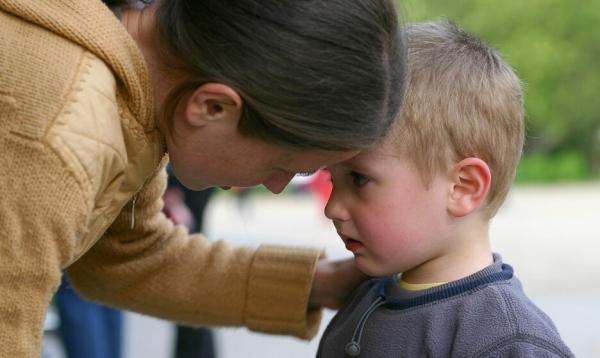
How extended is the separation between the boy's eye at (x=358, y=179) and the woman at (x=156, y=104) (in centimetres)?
13

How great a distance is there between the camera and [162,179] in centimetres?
215

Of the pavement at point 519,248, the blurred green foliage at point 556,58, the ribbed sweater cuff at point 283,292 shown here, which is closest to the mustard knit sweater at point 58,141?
the ribbed sweater cuff at point 283,292

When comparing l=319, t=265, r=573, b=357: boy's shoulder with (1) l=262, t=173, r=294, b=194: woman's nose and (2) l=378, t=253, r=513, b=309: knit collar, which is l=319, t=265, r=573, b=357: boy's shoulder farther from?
(1) l=262, t=173, r=294, b=194: woman's nose

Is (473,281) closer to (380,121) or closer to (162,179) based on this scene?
(380,121)

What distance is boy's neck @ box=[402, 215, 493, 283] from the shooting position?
187 cm

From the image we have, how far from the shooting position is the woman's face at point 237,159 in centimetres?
170

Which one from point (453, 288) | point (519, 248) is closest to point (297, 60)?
point (453, 288)

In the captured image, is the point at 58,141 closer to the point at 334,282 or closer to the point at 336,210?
the point at 336,210

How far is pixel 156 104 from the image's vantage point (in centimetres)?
172

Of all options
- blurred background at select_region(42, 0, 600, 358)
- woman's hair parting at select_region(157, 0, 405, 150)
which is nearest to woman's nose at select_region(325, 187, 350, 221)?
woman's hair parting at select_region(157, 0, 405, 150)

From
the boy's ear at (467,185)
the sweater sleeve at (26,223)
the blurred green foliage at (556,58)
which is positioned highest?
the boy's ear at (467,185)

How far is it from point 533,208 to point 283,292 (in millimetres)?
12116

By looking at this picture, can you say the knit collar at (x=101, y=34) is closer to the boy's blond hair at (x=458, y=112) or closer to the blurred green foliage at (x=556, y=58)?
the boy's blond hair at (x=458, y=112)

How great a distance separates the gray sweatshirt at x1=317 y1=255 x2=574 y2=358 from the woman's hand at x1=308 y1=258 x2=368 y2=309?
15 centimetres
